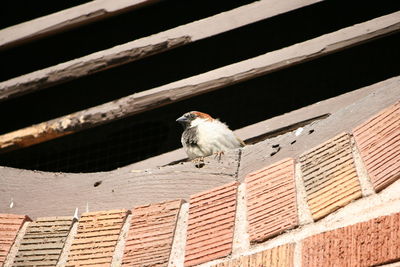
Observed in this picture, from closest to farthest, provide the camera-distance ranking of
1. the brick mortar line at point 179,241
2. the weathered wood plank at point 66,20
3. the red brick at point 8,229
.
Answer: the brick mortar line at point 179,241, the red brick at point 8,229, the weathered wood plank at point 66,20

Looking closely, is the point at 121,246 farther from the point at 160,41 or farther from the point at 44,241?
the point at 160,41

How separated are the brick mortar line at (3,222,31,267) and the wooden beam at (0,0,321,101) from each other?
1.28 metres

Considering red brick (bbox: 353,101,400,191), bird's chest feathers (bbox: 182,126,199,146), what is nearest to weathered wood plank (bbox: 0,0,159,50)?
bird's chest feathers (bbox: 182,126,199,146)

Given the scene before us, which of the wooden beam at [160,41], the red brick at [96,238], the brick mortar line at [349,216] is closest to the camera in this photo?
the brick mortar line at [349,216]

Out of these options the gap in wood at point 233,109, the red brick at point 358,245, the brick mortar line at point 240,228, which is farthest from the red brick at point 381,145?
the gap in wood at point 233,109

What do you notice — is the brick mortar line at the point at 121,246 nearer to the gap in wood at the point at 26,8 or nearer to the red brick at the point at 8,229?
the red brick at the point at 8,229

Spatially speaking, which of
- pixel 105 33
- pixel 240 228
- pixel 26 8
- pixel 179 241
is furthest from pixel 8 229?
pixel 26 8

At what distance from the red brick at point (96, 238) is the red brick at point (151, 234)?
48mm

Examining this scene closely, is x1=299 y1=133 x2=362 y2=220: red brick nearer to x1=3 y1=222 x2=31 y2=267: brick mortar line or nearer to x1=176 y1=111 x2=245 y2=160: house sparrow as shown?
x1=3 y1=222 x2=31 y2=267: brick mortar line

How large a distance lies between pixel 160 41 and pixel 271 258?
5.98 ft

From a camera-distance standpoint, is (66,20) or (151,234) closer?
(151,234)

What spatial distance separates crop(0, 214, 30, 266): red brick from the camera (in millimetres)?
Result: 1807

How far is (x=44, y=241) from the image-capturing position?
1799 millimetres

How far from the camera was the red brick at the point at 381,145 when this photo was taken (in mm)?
1375
